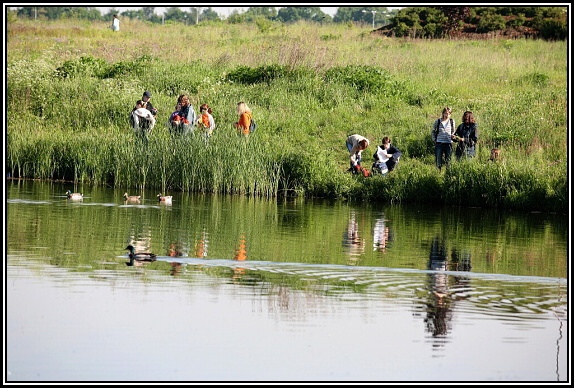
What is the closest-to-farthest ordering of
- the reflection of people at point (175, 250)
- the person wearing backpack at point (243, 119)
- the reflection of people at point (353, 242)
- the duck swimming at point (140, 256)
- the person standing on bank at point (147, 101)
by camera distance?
the duck swimming at point (140, 256) → the reflection of people at point (175, 250) → the reflection of people at point (353, 242) → the person wearing backpack at point (243, 119) → the person standing on bank at point (147, 101)

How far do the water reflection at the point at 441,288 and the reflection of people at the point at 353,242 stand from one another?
1.01m

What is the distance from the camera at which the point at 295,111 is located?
30.1 meters

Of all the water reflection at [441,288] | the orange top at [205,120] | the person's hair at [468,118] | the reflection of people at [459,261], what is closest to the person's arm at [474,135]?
the person's hair at [468,118]

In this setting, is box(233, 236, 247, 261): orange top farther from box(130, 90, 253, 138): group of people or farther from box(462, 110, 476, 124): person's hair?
box(462, 110, 476, 124): person's hair

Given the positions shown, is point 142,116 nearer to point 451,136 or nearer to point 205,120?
point 205,120

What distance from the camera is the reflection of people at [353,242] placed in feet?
50.2

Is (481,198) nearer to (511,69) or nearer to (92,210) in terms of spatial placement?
(92,210)

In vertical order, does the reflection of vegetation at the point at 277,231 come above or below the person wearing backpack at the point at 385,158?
below

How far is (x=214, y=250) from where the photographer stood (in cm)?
1524

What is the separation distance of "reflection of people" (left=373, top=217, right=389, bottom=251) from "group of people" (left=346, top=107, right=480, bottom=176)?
13.0 feet

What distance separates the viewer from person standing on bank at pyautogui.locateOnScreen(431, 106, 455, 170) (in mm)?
23766

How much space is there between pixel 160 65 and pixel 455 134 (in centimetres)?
1323

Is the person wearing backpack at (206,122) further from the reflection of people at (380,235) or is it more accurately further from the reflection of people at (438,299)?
the reflection of people at (438,299)

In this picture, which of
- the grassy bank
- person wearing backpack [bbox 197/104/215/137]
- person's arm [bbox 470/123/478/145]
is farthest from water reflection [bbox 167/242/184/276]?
person's arm [bbox 470/123/478/145]
